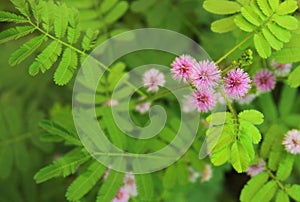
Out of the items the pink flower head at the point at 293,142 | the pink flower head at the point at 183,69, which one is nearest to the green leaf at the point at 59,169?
the pink flower head at the point at 183,69

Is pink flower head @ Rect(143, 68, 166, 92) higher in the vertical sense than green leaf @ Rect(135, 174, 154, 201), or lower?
higher

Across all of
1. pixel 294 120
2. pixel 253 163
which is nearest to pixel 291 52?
pixel 253 163

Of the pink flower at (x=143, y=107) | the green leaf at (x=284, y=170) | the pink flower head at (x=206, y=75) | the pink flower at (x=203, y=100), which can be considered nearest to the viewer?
the pink flower head at (x=206, y=75)

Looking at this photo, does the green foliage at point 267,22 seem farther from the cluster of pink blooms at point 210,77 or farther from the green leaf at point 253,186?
the green leaf at point 253,186

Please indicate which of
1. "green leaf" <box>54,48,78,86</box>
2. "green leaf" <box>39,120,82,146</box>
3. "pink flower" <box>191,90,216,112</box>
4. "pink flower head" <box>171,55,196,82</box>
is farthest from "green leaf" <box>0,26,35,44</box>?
"pink flower" <box>191,90,216,112</box>

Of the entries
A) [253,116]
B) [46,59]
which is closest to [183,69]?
[253,116]

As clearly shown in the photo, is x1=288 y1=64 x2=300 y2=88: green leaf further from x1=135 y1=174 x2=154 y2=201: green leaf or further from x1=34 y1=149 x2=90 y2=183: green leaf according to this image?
x1=34 y1=149 x2=90 y2=183: green leaf
